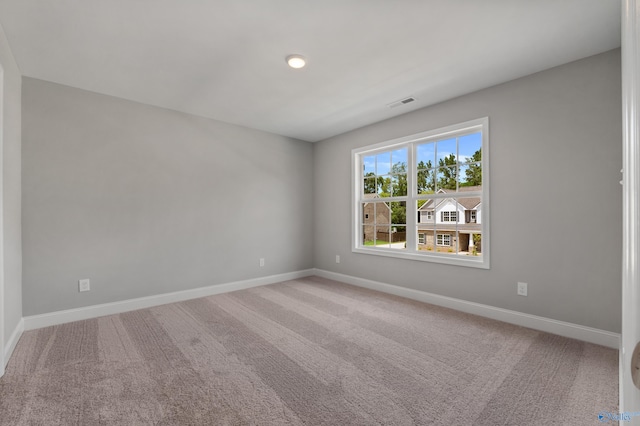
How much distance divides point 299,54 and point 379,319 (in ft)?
9.01

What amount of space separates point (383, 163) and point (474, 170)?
138 cm

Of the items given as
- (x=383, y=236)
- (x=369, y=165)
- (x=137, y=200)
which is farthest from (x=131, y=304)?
(x=369, y=165)

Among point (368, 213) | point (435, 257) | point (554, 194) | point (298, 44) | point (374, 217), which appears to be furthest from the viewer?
point (368, 213)

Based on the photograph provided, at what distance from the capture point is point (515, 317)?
3004mm

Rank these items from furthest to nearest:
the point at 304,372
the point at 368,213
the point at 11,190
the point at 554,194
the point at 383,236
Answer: the point at 368,213 < the point at 383,236 < the point at 554,194 < the point at 11,190 < the point at 304,372

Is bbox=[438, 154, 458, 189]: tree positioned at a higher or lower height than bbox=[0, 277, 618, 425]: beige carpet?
higher

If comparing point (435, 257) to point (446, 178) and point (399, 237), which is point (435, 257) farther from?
point (446, 178)

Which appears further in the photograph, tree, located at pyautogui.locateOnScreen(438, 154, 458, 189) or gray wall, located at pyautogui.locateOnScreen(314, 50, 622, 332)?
tree, located at pyautogui.locateOnScreen(438, 154, 458, 189)

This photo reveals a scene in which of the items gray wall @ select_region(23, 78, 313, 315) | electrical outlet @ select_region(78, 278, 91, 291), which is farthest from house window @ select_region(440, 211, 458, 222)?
electrical outlet @ select_region(78, 278, 91, 291)

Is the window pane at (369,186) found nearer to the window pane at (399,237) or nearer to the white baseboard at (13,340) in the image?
the window pane at (399,237)

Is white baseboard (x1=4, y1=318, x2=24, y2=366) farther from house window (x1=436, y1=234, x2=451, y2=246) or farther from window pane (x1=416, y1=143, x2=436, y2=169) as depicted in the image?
window pane (x1=416, y1=143, x2=436, y2=169)

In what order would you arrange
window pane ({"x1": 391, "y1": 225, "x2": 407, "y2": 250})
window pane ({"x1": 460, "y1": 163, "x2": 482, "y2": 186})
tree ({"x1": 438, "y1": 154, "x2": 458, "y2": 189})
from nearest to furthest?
window pane ({"x1": 460, "y1": 163, "x2": 482, "y2": 186}), tree ({"x1": 438, "y1": 154, "x2": 458, "y2": 189}), window pane ({"x1": 391, "y1": 225, "x2": 407, "y2": 250})

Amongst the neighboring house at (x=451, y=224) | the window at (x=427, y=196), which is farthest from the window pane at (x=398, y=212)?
the neighboring house at (x=451, y=224)

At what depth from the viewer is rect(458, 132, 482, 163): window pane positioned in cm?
342
